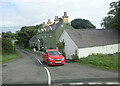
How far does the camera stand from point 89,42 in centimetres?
2011

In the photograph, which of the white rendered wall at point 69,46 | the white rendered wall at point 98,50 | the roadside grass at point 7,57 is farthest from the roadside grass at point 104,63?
the roadside grass at point 7,57

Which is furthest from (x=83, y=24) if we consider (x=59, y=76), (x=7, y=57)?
(x=59, y=76)

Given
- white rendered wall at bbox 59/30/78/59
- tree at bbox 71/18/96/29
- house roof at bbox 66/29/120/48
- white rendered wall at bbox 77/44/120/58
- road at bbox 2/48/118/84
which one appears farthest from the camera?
tree at bbox 71/18/96/29

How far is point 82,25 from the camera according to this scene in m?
63.8

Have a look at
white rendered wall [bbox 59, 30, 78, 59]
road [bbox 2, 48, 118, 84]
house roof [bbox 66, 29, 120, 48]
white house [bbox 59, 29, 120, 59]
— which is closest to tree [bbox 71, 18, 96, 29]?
house roof [bbox 66, 29, 120, 48]

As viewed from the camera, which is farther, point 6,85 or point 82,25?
point 82,25

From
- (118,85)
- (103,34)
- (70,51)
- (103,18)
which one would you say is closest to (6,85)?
(118,85)

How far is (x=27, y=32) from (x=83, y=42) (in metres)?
48.4

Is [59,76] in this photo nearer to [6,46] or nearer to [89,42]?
[89,42]

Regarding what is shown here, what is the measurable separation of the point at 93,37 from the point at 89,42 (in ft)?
8.70

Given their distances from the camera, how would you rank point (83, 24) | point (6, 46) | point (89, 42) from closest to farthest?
point (89, 42), point (6, 46), point (83, 24)

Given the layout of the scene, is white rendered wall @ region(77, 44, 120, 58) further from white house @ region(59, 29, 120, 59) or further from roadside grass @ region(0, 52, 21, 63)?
roadside grass @ region(0, 52, 21, 63)

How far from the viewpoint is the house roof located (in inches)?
780

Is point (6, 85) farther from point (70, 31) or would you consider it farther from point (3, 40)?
point (3, 40)
